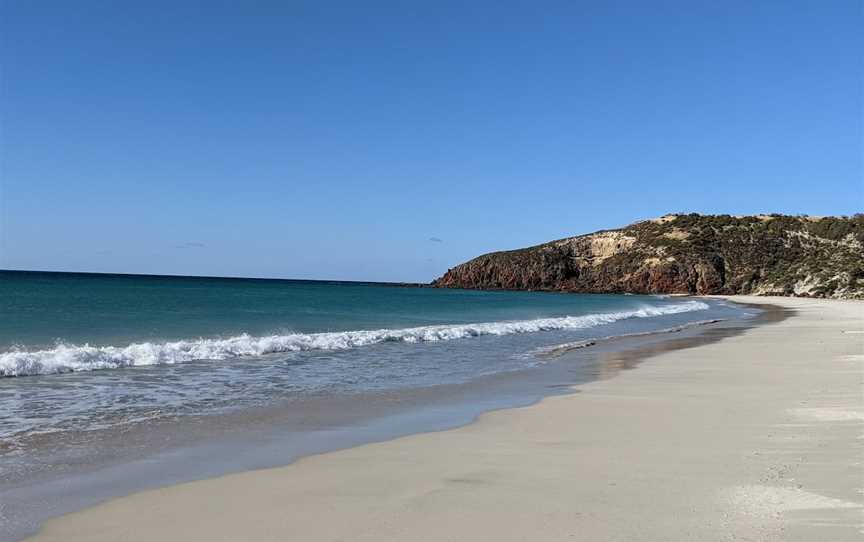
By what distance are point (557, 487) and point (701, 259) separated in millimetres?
110645

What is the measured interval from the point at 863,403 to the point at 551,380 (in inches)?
226

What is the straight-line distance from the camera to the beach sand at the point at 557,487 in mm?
4535

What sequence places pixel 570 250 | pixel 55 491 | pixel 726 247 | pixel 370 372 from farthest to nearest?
pixel 570 250 < pixel 726 247 < pixel 370 372 < pixel 55 491

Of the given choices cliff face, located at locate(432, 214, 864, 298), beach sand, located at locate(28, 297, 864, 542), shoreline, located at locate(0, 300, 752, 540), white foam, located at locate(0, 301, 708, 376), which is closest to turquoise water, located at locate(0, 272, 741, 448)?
white foam, located at locate(0, 301, 708, 376)

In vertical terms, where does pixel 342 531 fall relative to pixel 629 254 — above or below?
below

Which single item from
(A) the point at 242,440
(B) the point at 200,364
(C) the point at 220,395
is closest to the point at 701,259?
→ (B) the point at 200,364

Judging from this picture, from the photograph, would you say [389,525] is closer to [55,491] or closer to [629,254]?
[55,491]

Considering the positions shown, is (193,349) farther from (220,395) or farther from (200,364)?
(220,395)

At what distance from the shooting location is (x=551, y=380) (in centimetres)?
1359

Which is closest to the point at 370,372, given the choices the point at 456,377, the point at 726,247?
the point at 456,377

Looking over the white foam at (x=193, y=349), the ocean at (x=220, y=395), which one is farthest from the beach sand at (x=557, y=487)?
the white foam at (x=193, y=349)

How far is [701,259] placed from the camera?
349 ft

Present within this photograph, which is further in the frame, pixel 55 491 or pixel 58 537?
pixel 55 491

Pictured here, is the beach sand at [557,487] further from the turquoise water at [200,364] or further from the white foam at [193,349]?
the white foam at [193,349]
